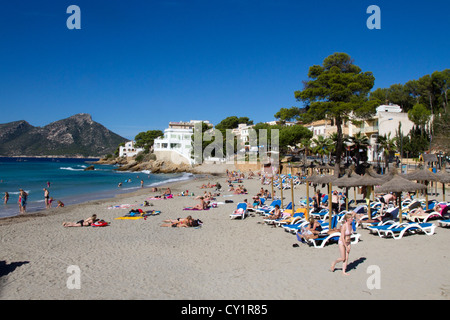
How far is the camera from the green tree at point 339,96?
24953 mm

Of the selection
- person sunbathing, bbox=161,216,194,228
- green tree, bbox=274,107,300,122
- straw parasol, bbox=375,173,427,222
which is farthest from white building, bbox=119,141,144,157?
straw parasol, bbox=375,173,427,222

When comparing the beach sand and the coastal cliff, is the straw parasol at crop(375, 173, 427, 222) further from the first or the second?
the coastal cliff

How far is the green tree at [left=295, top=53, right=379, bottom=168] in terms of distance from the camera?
24953 millimetres

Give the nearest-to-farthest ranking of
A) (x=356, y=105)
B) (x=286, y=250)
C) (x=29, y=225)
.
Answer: (x=286, y=250) < (x=29, y=225) < (x=356, y=105)

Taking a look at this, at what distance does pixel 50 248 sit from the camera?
30.2 ft

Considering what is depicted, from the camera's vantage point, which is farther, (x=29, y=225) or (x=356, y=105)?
(x=356, y=105)

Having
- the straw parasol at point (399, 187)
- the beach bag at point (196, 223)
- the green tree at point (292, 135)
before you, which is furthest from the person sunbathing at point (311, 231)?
the green tree at point (292, 135)

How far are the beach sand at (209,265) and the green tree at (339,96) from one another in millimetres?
16759

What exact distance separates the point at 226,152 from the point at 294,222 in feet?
172

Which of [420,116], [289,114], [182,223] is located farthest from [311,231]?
[289,114]

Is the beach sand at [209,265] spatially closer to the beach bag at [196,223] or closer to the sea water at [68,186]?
the beach bag at [196,223]
